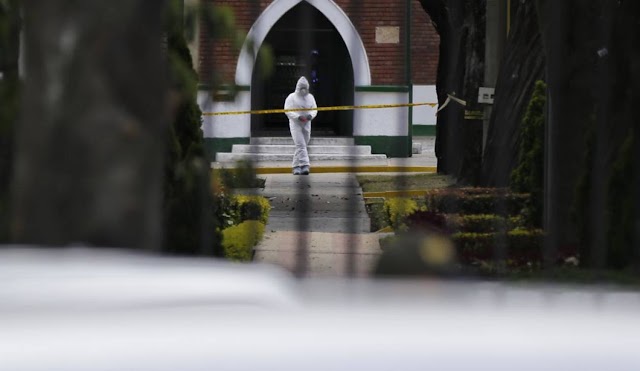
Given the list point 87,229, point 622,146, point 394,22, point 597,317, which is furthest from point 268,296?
point 394,22

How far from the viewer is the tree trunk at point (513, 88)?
343 inches

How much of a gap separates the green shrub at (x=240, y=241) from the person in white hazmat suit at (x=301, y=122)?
3.80 meters

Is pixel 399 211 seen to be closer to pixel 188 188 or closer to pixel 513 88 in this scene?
pixel 513 88

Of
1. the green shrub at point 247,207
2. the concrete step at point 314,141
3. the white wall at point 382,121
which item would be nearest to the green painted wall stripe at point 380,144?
the white wall at point 382,121

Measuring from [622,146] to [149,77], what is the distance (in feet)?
17.0

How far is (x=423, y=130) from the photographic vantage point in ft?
75.6

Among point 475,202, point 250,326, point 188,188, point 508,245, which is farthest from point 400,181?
point 250,326

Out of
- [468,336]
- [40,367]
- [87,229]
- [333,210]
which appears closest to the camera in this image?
[40,367]

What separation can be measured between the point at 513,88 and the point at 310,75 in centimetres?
549

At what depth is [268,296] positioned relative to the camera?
156 cm

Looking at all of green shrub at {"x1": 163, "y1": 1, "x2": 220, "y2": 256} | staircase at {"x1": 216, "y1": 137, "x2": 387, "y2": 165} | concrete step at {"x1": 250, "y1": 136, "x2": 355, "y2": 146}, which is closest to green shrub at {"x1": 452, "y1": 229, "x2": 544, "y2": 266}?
green shrub at {"x1": 163, "y1": 1, "x2": 220, "y2": 256}

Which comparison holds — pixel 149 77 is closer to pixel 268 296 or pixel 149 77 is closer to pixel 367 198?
pixel 268 296

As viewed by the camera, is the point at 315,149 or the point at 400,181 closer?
the point at 400,181

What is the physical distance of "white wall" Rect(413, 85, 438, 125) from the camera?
21.1 metres
